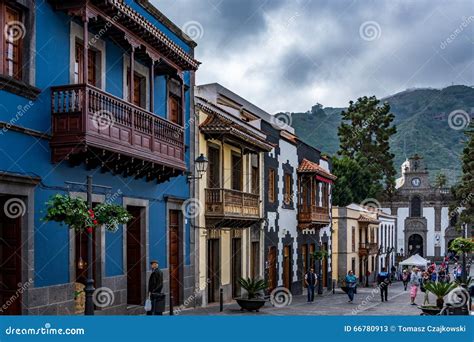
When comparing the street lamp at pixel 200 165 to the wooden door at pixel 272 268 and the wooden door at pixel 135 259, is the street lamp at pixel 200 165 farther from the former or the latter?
the wooden door at pixel 272 268

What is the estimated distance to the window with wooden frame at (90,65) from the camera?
50.5 feet

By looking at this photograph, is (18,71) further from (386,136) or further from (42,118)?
(386,136)

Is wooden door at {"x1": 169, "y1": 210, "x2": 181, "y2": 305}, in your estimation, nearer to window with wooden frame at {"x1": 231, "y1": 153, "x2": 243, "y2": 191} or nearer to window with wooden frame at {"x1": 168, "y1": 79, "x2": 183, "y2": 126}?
window with wooden frame at {"x1": 168, "y1": 79, "x2": 183, "y2": 126}

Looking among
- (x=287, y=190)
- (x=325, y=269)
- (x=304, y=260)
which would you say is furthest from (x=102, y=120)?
(x=325, y=269)

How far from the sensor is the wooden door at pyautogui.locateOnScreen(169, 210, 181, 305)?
70.0ft

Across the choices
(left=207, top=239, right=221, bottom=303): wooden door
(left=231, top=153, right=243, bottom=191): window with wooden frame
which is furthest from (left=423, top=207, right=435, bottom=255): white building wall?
(left=207, top=239, right=221, bottom=303): wooden door

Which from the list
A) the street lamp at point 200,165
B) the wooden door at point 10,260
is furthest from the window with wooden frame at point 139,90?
the wooden door at point 10,260

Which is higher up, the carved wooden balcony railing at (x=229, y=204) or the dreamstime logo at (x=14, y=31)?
the dreamstime logo at (x=14, y=31)

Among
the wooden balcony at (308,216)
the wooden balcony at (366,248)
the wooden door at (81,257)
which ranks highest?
the wooden balcony at (308,216)

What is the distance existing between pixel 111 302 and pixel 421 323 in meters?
8.46

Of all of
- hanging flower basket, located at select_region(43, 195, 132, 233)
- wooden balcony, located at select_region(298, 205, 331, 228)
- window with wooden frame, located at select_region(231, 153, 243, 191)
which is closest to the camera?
hanging flower basket, located at select_region(43, 195, 132, 233)

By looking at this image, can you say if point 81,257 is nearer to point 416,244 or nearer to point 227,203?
point 227,203

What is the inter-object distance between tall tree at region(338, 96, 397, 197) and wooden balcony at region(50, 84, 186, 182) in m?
56.1

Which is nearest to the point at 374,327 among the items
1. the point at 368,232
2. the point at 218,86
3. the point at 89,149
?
the point at 89,149
